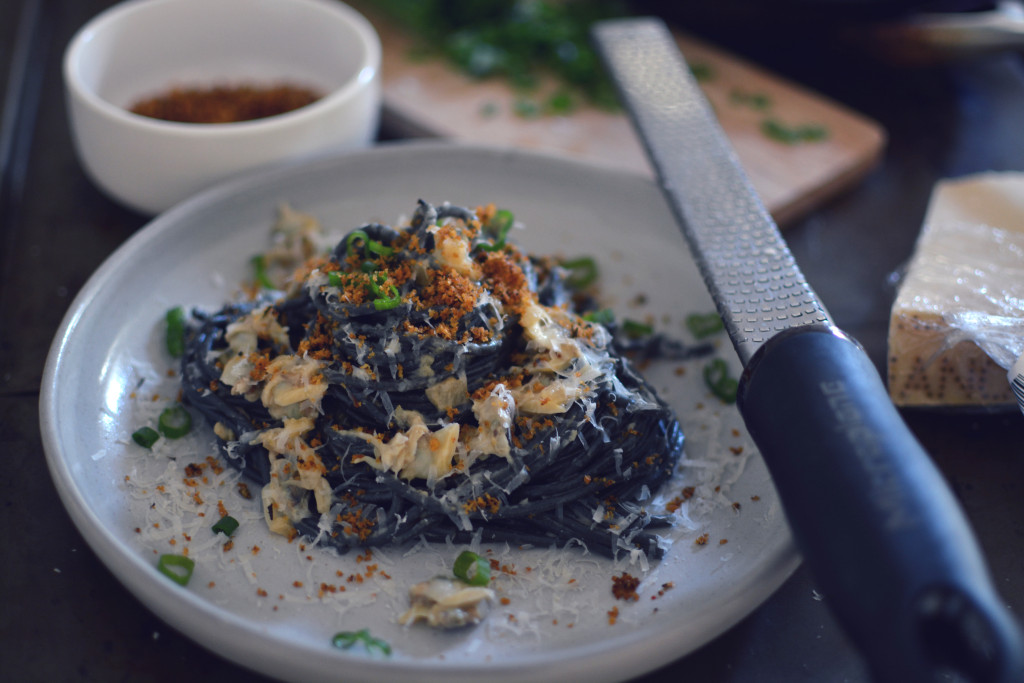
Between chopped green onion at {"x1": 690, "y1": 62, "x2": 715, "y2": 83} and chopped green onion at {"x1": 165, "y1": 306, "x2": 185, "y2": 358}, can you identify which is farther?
chopped green onion at {"x1": 690, "y1": 62, "x2": 715, "y2": 83}

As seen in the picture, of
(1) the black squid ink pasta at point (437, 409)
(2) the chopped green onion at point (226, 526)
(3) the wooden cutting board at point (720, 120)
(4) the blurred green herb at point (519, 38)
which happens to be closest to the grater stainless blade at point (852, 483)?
(1) the black squid ink pasta at point (437, 409)

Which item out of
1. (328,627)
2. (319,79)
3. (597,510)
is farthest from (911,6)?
(328,627)

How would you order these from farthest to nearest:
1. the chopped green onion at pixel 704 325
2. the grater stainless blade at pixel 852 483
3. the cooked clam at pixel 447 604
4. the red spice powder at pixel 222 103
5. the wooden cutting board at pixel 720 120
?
the wooden cutting board at pixel 720 120 → the red spice powder at pixel 222 103 → the chopped green onion at pixel 704 325 → the cooked clam at pixel 447 604 → the grater stainless blade at pixel 852 483

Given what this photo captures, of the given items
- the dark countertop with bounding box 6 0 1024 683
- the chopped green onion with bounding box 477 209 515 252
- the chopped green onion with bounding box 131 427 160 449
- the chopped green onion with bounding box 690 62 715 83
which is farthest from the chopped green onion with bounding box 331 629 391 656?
the chopped green onion with bounding box 690 62 715 83

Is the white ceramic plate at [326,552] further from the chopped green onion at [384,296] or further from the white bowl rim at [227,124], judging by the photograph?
the chopped green onion at [384,296]

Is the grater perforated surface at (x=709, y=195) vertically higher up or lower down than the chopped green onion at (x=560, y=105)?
higher up

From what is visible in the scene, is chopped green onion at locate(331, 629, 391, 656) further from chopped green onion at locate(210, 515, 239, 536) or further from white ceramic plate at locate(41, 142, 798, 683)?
chopped green onion at locate(210, 515, 239, 536)

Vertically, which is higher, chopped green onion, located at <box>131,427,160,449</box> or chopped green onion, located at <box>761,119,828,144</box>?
chopped green onion, located at <box>761,119,828,144</box>

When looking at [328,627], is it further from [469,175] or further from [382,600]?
[469,175]
